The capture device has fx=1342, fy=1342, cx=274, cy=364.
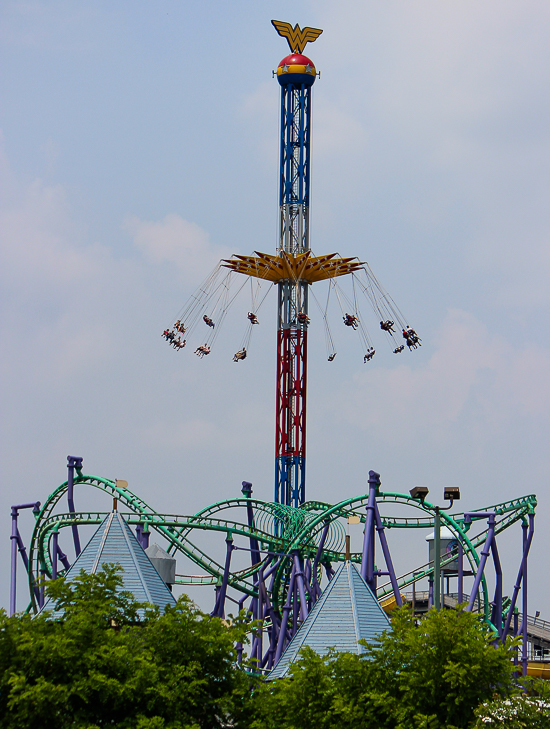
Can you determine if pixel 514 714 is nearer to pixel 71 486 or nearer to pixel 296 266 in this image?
pixel 71 486

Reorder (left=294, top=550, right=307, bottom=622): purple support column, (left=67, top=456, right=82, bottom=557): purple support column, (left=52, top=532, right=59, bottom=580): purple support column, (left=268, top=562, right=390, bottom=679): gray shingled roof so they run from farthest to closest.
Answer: (left=67, top=456, right=82, bottom=557): purple support column, (left=52, top=532, right=59, bottom=580): purple support column, (left=294, top=550, right=307, bottom=622): purple support column, (left=268, top=562, right=390, bottom=679): gray shingled roof

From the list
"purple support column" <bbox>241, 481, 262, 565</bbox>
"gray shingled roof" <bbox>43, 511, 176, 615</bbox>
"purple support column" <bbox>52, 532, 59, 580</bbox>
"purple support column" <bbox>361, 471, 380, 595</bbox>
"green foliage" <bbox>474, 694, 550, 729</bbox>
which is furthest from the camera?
"purple support column" <bbox>241, 481, 262, 565</bbox>

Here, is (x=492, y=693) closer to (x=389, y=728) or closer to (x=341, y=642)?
(x=389, y=728)

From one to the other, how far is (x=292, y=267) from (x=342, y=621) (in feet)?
88.6

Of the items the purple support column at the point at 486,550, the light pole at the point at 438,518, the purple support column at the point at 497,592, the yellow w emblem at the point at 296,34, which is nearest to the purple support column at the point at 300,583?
the purple support column at the point at 486,550

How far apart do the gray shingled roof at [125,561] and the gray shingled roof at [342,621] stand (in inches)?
94.4

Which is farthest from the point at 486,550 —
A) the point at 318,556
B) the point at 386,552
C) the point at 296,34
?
the point at 296,34

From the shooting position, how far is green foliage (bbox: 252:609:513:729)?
770 inches

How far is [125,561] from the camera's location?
23.5 meters

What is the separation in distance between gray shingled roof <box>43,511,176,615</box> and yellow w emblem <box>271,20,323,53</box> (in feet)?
102

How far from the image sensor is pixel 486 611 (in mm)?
35156

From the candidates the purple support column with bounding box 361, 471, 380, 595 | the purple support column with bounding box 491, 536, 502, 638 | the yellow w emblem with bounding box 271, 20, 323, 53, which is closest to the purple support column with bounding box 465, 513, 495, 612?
the purple support column with bounding box 491, 536, 502, 638

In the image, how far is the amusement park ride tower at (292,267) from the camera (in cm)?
4750

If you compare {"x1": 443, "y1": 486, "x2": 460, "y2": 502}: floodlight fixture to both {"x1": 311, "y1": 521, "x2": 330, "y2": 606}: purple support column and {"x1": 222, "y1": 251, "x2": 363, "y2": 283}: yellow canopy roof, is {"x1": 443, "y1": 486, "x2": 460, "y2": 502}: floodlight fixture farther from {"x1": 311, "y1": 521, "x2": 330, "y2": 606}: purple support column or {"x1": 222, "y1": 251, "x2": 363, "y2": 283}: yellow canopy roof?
{"x1": 222, "y1": 251, "x2": 363, "y2": 283}: yellow canopy roof
